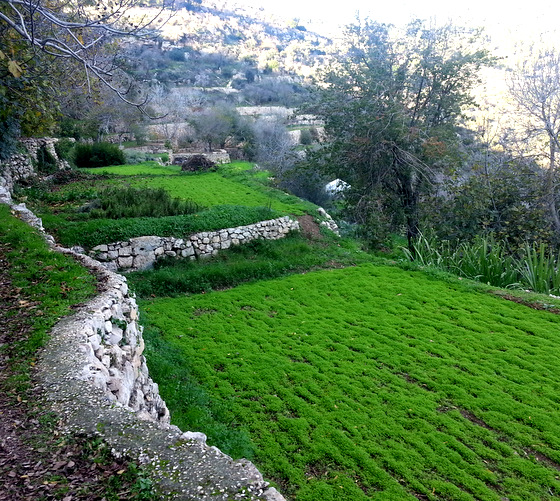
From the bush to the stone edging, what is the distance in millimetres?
22503

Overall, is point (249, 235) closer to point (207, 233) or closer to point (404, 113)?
point (207, 233)

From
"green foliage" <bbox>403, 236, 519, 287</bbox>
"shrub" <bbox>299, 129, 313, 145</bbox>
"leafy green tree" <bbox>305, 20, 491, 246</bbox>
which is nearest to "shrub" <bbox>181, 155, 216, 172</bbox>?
"leafy green tree" <bbox>305, 20, 491, 246</bbox>

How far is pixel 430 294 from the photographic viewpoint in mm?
9406

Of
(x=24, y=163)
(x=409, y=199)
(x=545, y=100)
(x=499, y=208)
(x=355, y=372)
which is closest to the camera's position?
(x=355, y=372)

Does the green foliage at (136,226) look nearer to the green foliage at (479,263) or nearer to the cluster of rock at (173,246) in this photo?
the cluster of rock at (173,246)

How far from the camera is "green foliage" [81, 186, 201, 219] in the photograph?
1223 cm

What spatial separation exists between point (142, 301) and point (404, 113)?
37.0 ft

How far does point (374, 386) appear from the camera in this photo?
19.7ft

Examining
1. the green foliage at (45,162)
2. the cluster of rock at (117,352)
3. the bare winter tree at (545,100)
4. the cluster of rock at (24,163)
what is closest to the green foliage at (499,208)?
the bare winter tree at (545,100)

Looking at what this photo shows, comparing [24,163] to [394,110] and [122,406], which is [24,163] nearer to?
[394,110]

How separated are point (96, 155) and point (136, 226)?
16.8 metres

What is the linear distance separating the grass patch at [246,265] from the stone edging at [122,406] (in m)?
4.75

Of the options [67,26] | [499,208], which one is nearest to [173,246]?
[67,26]

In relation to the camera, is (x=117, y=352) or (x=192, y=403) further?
(x=192, y=403)
